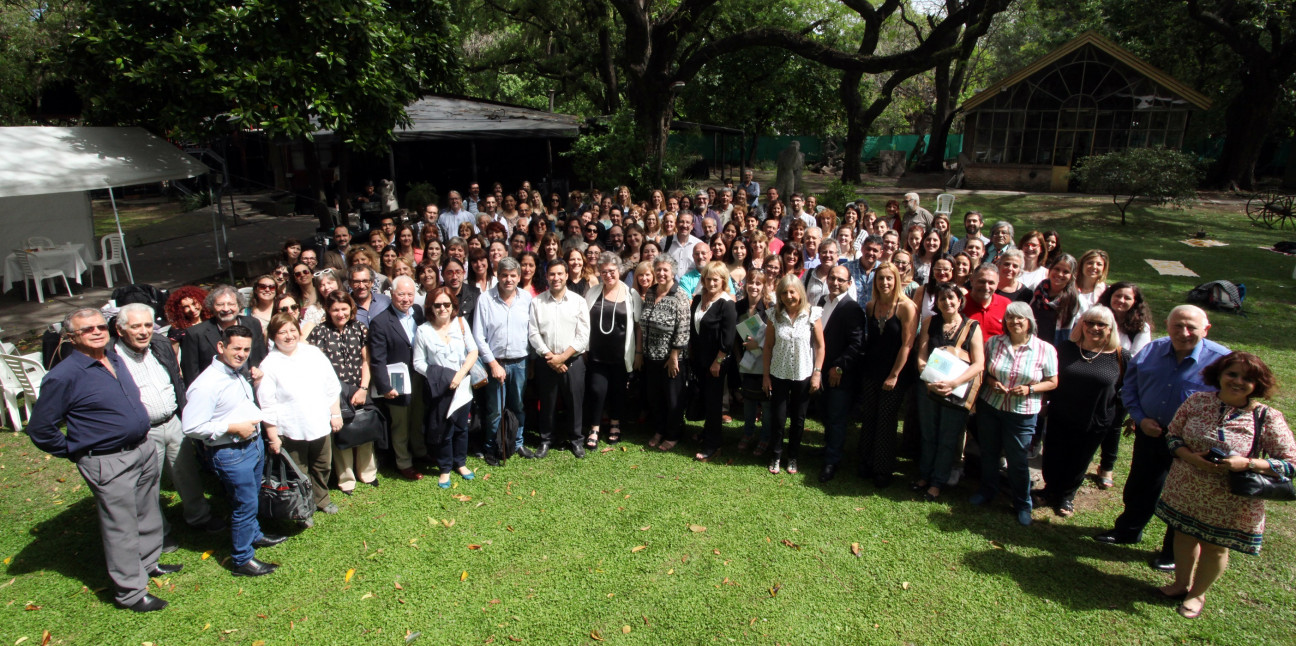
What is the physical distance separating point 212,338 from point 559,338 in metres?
2.38

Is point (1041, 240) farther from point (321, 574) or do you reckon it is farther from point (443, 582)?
point (321, 574)

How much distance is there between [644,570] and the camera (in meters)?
4.37

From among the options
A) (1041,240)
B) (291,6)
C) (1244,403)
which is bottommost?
(1244,403)

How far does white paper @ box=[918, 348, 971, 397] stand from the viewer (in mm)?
4664

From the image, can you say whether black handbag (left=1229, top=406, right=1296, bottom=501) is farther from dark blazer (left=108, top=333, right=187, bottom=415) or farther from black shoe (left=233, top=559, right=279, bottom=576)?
dark blazer (left=108, top=333, right=187, bottom=415)

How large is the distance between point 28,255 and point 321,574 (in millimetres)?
9822

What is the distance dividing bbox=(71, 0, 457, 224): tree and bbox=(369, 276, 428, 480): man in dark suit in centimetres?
505

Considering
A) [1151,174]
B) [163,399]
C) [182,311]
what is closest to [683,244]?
[182,311]

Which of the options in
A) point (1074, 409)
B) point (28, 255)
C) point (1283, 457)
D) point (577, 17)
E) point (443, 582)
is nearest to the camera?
point (1283, 457)

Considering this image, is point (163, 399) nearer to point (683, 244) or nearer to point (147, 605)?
point (147, 605)

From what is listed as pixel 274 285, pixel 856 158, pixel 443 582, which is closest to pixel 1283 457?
pixel 443 582

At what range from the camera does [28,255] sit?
34.2ft

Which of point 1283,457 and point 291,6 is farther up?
point 291,6

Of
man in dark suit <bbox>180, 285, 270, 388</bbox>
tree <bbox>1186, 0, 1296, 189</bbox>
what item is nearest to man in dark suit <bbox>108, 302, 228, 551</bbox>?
man in dark suit <bbox>180, 285, 270, 388</bbox>
